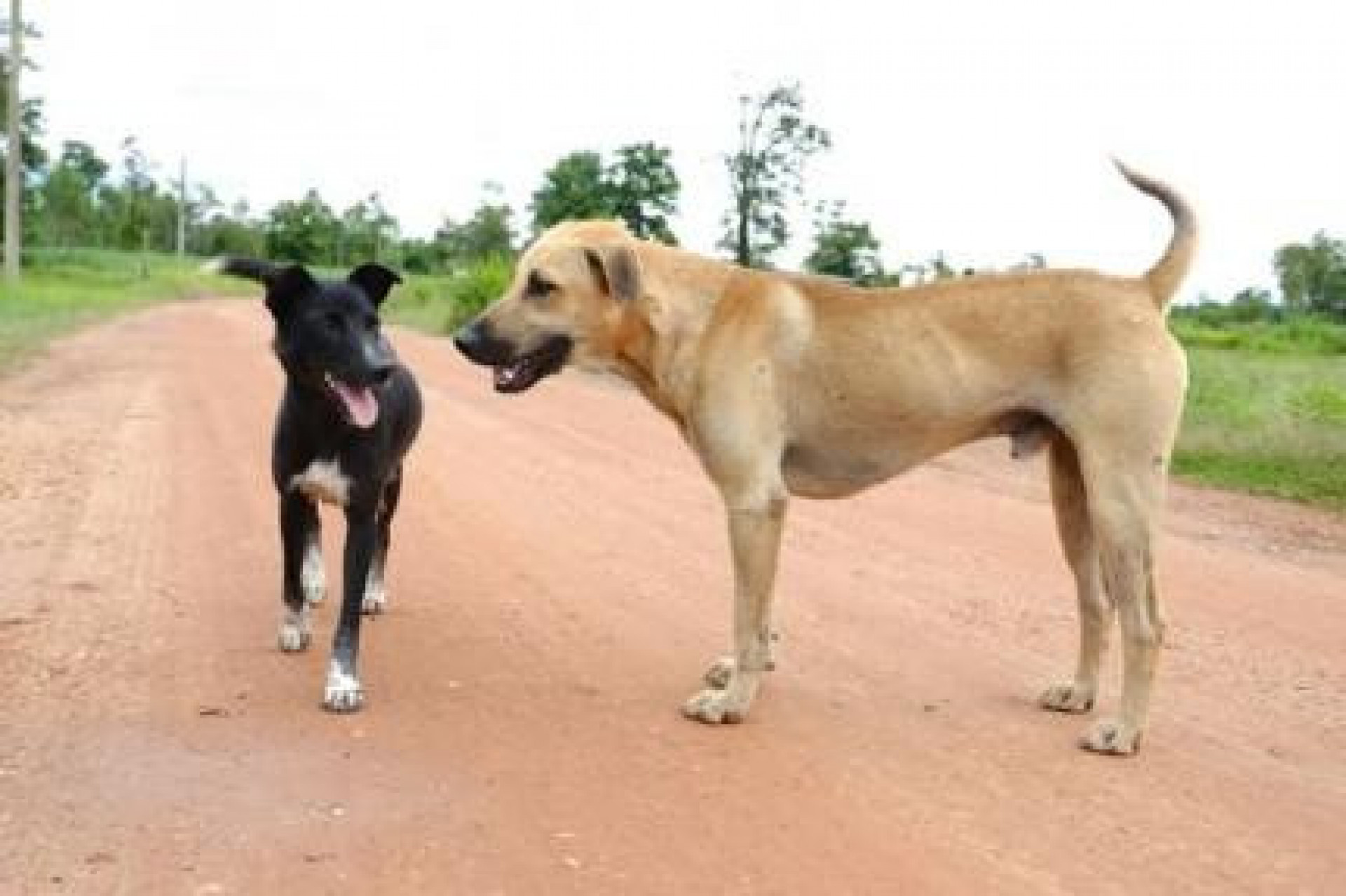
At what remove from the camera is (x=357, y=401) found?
6.11 m

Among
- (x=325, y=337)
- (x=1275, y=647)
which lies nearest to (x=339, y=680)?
(x=325, y=337)

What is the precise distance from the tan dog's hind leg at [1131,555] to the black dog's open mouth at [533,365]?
6.77ft

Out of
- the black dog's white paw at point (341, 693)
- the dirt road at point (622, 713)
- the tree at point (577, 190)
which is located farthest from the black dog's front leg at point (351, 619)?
the tree at point (577, 190)

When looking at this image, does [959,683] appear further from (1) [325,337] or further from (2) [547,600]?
(1) [325,337]

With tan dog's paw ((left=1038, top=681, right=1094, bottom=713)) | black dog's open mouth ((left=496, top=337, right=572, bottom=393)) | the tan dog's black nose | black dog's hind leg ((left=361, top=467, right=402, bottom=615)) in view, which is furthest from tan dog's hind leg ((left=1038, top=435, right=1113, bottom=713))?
black dog's hind leg ((left=361, top=467, right=402, bottom=615))

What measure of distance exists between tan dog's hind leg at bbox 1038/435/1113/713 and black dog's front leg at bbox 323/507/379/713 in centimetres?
272

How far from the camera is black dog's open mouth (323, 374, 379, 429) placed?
6.08m

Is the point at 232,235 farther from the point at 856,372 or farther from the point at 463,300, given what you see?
the point at 856,372

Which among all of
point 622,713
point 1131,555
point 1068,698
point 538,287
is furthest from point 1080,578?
point 538,287

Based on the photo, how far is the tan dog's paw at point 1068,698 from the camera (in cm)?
641

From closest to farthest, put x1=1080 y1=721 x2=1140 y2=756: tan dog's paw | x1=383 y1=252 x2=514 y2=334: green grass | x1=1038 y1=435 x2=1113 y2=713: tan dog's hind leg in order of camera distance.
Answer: x1=1080 y1=721 x2=1140 y2=756: tan dog's paw
x1=1038 y1=435 x2=1113 y2=713: tan dog's hind leg
x1=383 y1=252 x2=514 y2=334: green grass

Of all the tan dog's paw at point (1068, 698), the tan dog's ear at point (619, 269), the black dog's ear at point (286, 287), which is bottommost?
the tan dog's paw at point (1068, 698)

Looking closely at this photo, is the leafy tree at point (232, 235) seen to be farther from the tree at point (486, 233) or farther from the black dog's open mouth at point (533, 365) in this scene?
the black dog's open mouth at point (533, 365)

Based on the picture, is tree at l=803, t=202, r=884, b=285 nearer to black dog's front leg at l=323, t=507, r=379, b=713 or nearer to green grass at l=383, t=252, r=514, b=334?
green grass at l=383, t=252, r=514, b=334
